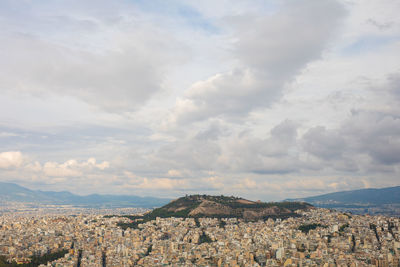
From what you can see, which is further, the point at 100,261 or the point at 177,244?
the point at 177,244

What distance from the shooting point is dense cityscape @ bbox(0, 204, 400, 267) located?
91.5 m

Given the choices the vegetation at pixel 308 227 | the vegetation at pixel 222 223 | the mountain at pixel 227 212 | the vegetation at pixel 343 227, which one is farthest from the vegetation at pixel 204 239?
the vegetation at pixel 343 227

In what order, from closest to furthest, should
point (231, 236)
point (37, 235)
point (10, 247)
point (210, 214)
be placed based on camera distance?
1. point (10, 247)
2. point (231, 236)
3. point (37, 235)
4. point (210, 214)

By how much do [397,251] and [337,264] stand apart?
23130 millimetres

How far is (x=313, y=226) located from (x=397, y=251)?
44096 mm

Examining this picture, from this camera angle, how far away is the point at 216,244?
4375 inches

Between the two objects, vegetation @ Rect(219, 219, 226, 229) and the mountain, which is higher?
the mountain

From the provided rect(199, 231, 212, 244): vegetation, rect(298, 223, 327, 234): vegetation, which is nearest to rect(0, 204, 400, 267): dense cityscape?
rect(199, 231, 212, 244): vegetation

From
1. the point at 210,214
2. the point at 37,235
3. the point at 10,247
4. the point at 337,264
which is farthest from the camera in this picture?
the point at 210,214

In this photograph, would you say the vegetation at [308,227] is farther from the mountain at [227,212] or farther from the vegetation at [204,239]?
the vegetation at [204,239]

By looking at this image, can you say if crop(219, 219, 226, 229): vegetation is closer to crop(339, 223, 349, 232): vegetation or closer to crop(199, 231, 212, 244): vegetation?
crop(199, 231, 212, 244): vegetation

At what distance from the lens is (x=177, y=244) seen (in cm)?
11162

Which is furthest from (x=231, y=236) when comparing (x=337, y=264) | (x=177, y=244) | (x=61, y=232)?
(x=61, y=232)

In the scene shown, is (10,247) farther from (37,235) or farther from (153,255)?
(153,255)
